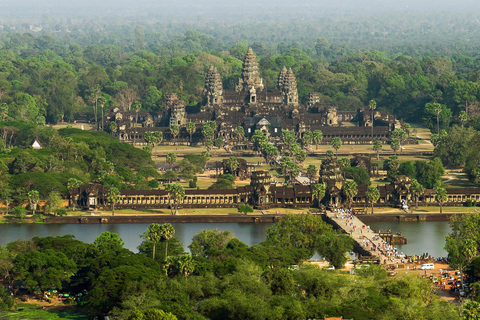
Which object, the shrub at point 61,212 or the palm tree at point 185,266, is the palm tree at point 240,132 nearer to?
the shrub at point 61,212

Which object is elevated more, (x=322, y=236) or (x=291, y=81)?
(x=291, y=81)

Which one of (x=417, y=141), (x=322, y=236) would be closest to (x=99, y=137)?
(x=417, y=141)

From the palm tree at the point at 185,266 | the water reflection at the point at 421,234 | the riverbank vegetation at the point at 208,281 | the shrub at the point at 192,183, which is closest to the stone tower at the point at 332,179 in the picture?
the water reflection at the point at 421,234

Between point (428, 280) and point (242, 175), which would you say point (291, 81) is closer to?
point (242, 175)

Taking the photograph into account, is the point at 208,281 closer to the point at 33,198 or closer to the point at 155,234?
the point at 155,234

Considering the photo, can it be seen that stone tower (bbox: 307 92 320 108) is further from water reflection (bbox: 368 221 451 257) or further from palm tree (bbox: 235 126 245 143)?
water reflection (bbox: 368 221 451 257)

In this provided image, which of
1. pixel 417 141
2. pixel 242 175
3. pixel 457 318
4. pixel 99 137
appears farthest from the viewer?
pixel 417 141

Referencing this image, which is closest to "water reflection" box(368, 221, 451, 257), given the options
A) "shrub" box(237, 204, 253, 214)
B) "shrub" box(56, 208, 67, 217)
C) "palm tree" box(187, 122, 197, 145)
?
"shrub" box(237, 204, 253, 214)
